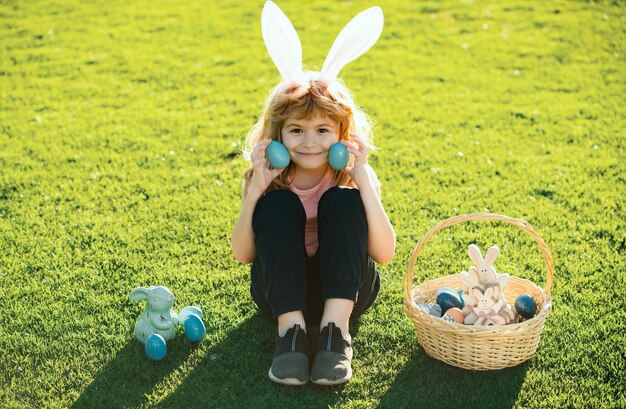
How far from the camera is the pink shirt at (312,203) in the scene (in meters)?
3.65

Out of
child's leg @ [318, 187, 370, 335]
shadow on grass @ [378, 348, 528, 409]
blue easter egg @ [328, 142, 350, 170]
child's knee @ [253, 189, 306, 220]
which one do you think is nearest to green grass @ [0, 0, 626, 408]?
shadow on grass @ [378, 348, 528, 409]

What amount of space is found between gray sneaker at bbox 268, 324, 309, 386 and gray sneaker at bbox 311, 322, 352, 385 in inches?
1.9

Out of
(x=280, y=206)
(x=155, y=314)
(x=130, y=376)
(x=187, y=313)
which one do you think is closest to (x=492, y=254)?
(x=280, y=206)

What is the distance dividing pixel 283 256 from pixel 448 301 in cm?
79

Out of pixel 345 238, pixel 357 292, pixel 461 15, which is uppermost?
pixel 345 238

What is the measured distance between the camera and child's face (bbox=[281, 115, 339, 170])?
352cm

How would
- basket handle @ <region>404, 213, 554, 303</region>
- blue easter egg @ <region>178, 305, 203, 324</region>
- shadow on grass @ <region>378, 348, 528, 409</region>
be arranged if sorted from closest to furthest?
shadow on grass @ <region>378, 348, 528, 409</region>, basket handle @ <region>404, 213, 554, 303</region>, blue easter egg @ <region>178, 305, 203, 324</region>

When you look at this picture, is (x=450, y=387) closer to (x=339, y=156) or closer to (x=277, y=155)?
(x=339, y=156)

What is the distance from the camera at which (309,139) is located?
11.6 ft

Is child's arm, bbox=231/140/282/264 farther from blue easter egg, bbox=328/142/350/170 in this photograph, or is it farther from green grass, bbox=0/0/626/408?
green grass, bbox=0/0/626/408

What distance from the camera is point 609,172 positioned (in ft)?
17.4

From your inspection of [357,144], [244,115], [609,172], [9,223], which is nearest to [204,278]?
[357,144]

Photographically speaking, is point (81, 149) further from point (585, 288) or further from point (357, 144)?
point (585, 288)

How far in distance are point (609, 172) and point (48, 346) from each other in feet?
12.5
